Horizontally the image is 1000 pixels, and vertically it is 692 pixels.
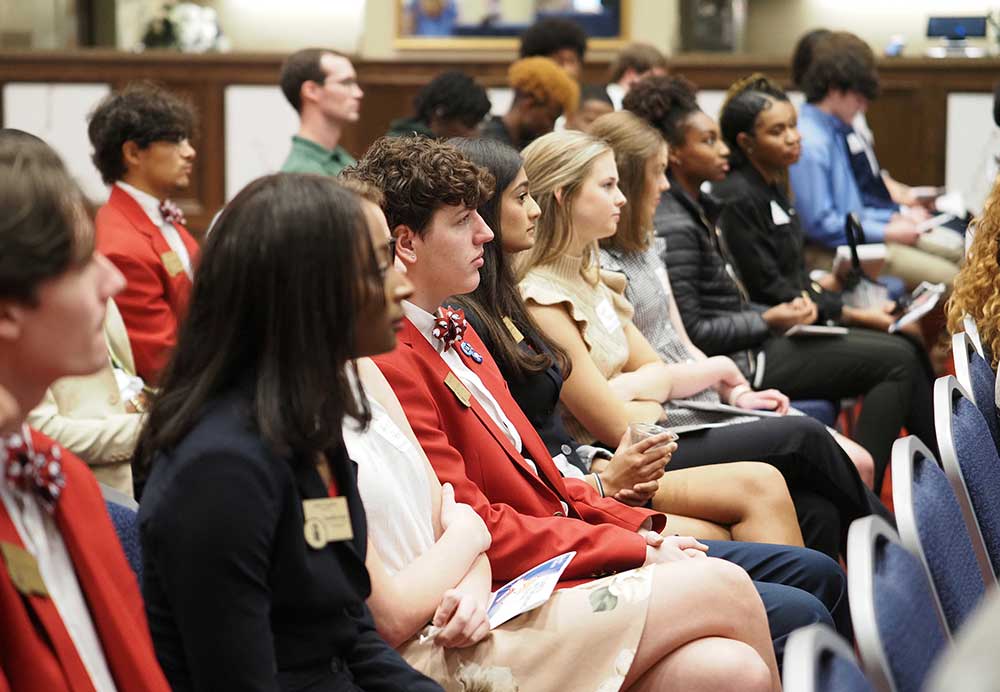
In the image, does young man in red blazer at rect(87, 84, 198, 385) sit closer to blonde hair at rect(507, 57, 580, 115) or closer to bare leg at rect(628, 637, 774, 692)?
blonde hair at rect(507, 57, 580, 115)

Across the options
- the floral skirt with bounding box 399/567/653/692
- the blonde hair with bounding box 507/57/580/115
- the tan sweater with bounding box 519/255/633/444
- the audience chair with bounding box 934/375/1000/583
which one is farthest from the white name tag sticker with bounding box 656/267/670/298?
the floral skirt with bounding box 399/567/653/692

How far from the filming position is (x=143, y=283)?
3.55 meters

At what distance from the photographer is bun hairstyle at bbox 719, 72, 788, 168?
4.88 m

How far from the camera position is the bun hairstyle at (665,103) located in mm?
4422

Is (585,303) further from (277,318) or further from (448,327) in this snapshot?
(277,318)

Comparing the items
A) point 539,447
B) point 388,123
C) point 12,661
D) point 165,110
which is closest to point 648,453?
point 539,447

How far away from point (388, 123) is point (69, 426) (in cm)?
489

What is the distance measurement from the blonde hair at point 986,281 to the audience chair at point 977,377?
0.09 m

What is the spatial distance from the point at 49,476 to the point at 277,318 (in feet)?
1.03

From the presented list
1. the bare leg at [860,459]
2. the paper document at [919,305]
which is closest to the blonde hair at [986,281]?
the bare leg at [860,459]

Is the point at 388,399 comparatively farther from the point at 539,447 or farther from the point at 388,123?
the point at 388,123

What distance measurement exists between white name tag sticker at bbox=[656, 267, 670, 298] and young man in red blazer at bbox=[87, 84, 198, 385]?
129 centimetres

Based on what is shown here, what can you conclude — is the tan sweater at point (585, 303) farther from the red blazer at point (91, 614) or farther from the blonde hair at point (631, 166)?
the red blazer at point (91, 614)

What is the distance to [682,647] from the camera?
7.04ft
